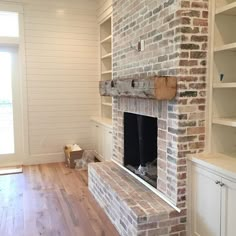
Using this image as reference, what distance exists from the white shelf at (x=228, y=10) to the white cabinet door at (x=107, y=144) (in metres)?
2.54

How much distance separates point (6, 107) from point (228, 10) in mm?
4084

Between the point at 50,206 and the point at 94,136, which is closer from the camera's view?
the point at 50,206

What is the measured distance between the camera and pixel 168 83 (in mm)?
2352

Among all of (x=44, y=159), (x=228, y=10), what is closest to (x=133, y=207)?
(x=228, y=10)

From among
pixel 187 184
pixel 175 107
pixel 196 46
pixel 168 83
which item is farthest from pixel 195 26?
pixel 187 184

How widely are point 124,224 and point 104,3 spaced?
3.78m

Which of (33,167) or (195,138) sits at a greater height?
(195,138)

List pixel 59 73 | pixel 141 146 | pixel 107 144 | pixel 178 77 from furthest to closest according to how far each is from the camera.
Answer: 1. pixel 59 73
2. pixel 107 144
3. pixel 141 146
4. pixel 178 77

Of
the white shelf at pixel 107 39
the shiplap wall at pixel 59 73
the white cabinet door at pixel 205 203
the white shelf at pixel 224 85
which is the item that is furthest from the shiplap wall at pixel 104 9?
the white cabinet door at pixel 205 203

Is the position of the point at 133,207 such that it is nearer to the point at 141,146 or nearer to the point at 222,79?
the point at 141,146

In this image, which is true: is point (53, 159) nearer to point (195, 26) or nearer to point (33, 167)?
point (33, 167)

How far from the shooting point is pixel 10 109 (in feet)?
16.6

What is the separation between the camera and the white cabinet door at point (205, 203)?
2.14 meters

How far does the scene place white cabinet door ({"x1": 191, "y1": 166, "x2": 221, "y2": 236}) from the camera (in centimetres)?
214
